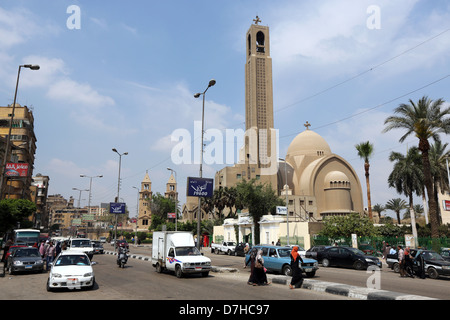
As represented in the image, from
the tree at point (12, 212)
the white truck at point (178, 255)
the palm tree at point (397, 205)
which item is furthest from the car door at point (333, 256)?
the palm tree at point (397, 205)

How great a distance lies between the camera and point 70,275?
434 inches

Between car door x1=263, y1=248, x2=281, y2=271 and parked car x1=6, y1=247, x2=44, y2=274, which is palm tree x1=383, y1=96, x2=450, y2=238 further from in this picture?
parked car x1=6, y1=247, x2=44, y2=274

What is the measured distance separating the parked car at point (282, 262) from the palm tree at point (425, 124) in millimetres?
16535

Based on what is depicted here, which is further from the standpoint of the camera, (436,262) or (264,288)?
(436,262)

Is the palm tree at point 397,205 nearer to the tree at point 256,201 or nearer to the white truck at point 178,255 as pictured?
the tree at point 256,201

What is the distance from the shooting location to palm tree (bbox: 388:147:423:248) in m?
41.8

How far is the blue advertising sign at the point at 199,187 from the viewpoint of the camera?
20750mm

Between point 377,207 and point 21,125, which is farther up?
point 21,125

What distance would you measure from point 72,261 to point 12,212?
37.0 metres

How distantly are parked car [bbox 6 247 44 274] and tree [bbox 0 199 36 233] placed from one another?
1097 inches
